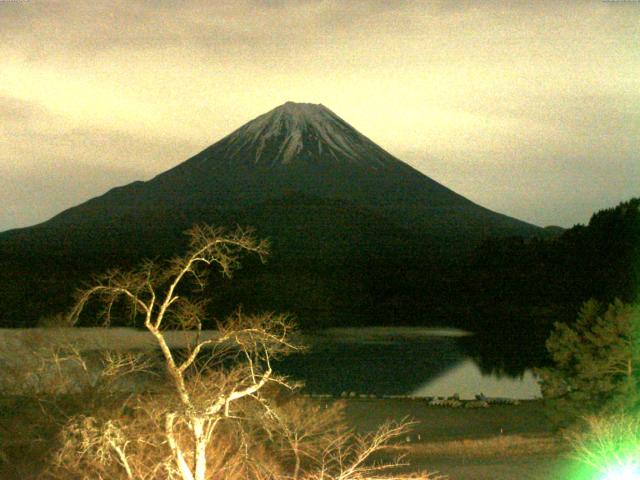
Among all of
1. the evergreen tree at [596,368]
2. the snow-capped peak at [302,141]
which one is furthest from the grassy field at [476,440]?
the snow-capped peak at [302,141]

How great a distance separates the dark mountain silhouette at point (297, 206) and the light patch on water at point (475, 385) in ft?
137

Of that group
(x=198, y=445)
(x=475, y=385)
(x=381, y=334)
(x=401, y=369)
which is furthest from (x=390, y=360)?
(x=198, y=445)

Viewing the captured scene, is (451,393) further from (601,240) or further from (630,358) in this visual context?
(601,240)

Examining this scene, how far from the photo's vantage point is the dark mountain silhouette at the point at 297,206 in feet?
245

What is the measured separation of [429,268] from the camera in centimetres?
6397

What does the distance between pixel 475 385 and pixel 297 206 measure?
61.8 meters

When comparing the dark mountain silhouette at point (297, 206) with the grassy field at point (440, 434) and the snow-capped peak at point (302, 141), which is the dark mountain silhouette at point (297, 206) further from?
the grassy field at point (440, 434)

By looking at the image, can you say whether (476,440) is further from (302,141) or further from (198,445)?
(302,141)

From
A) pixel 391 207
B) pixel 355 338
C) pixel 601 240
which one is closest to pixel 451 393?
pixel 355 338

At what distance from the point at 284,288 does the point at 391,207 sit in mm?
26784

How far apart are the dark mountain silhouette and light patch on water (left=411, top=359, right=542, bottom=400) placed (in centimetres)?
4167

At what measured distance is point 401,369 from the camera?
27.9m

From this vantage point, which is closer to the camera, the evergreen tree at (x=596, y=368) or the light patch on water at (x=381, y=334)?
the evergreen tree at (x=596, y=368)

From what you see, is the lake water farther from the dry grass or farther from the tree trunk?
the tree trunk
